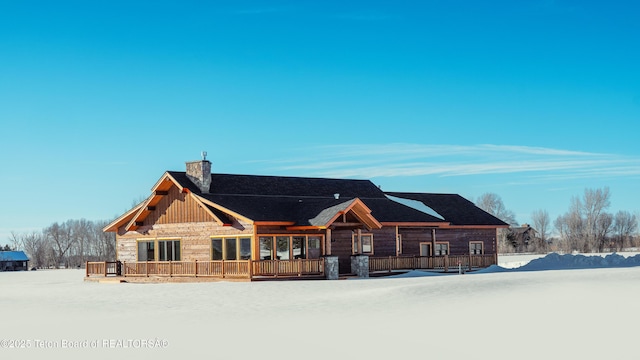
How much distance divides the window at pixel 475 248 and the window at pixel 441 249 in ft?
6.30

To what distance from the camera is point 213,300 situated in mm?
24109

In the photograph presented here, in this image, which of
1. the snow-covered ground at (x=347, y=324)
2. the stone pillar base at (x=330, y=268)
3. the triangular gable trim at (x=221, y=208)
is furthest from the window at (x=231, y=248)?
the snow-covered ground at (x=347, y=324)

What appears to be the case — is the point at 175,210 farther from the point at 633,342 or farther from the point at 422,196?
the point at 633,342

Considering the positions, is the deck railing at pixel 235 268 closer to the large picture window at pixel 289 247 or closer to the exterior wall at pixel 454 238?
the large picture window at pixel 289 247

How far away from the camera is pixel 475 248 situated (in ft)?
152

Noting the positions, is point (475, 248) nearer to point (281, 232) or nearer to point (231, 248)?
point (281, 232)

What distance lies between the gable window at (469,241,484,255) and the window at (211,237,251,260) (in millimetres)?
14860

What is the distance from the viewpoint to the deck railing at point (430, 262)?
3950 centimetres

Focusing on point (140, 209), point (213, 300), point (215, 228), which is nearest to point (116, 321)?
point (213, 300)

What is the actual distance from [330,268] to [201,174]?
26.6ft

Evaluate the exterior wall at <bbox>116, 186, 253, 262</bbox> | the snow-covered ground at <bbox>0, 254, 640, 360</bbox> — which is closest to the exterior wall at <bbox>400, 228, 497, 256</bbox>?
the exterior wall at <bbox>116, 186, 253, 262</bbox>

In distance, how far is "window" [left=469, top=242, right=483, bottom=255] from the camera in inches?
1809

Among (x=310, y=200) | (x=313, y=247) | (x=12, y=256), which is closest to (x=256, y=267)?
(x=313, y=247)

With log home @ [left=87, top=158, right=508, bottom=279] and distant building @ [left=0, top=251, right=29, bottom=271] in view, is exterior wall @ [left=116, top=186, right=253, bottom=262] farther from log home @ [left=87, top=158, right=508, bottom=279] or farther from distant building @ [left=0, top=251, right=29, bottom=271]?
distant building @ [left=0, top=251, right=29, bottom=271]
